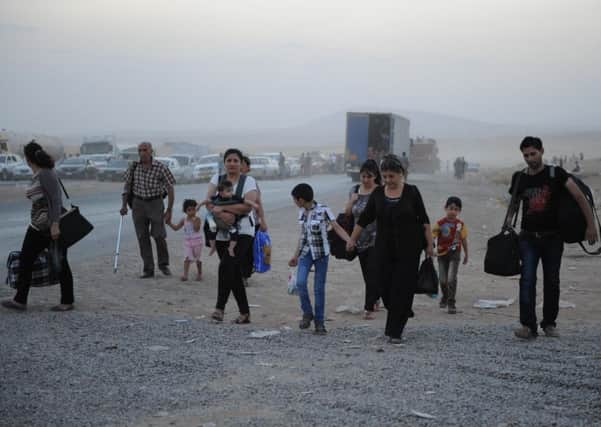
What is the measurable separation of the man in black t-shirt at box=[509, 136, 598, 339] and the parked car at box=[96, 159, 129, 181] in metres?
38.3

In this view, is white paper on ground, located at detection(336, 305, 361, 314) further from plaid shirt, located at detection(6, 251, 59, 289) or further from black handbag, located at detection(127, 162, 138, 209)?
black handbag, located at detection(127, 162, 138, 209)

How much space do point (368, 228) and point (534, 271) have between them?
199cm

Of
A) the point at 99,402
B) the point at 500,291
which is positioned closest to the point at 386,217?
the point at 99,402

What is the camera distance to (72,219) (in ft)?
29.1

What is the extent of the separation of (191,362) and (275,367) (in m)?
0.65

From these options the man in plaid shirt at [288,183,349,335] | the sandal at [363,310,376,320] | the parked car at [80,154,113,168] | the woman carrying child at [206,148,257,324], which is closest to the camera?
the man in plaid shirt at [288,183,349,335]

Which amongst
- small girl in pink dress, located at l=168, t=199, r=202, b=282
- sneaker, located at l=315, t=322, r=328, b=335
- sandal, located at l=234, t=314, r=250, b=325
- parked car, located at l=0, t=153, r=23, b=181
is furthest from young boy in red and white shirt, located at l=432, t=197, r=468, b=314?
parked car, located at l=0, t=153, r=23, b=181

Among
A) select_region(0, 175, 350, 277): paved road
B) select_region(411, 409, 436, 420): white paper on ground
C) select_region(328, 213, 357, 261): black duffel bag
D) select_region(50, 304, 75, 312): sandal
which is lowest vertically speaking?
select_region(0, 175, 350, 277): paved road

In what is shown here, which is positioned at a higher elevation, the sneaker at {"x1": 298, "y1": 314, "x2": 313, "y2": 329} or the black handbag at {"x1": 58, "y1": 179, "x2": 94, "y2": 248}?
the black handbag at {"x1": 58, "y1": 179, "x2": 94, "y2": 248}

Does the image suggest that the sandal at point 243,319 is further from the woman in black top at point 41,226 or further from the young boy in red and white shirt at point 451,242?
the young boy in red and white shirt at point 451,242

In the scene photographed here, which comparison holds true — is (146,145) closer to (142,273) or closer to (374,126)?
(142,273)

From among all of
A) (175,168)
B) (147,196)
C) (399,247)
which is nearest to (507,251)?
(399,247)

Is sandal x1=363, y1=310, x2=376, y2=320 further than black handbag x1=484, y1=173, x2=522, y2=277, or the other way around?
sandal x1=363, y1=310, x2=376, y2=320

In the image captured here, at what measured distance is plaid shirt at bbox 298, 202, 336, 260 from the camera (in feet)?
26.1
